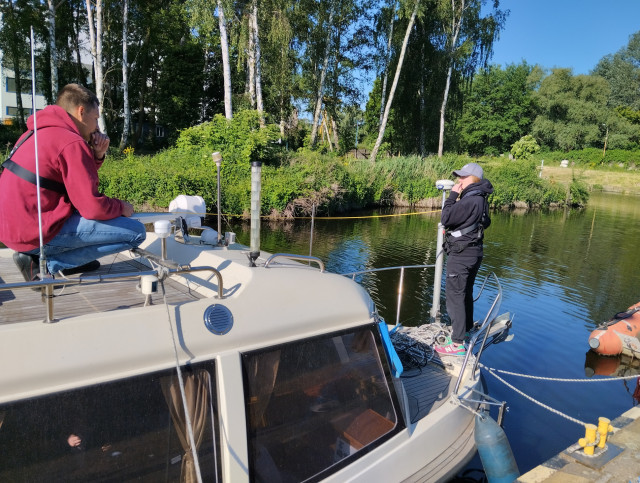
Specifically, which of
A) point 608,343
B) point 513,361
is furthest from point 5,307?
point 608,343

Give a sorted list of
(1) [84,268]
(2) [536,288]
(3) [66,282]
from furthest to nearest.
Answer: (2) [536,288]
(1) [84,268]
(3) [66,282]

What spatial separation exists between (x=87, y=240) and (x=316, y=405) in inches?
61.8

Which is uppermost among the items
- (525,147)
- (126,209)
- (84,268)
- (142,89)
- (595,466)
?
(142,89)

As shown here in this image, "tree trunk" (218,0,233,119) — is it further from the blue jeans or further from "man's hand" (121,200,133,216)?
the blue jeans

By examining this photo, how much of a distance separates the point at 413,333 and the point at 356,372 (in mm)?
2479

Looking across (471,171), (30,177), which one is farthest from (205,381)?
(471,171)

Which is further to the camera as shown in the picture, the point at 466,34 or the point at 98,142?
the point at 466,34

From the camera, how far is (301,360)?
8.24 feet

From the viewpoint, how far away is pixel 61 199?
8.42 ft

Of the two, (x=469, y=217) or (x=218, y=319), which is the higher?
(x=469, y=217)

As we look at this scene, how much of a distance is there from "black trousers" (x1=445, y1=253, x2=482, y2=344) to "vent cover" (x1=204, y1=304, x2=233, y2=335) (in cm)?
340

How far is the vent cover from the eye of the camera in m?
2.16

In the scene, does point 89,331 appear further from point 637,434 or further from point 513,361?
point 513,361

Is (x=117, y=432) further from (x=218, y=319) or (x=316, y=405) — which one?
(x=316, y=405)
